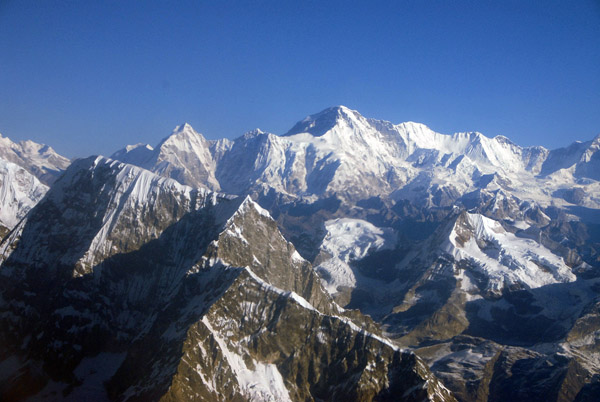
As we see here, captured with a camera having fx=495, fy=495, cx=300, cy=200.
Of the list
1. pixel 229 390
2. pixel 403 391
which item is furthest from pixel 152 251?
pixel 403 391

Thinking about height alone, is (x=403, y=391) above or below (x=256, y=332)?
below

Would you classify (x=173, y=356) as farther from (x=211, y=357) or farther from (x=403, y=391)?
(x=403, y=391)

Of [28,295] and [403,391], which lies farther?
[28,295]

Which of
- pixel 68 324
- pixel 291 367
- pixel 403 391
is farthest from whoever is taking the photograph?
pixel 68 324

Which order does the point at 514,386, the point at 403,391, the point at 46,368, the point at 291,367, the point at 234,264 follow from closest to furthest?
the point at 403,391, the point at 291,367, the point at 46,368, the point at 234,264, the point at 514,386

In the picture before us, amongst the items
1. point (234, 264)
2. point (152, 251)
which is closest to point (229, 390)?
point (234, 264)

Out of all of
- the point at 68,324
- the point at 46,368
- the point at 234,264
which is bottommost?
the point at 46,368
